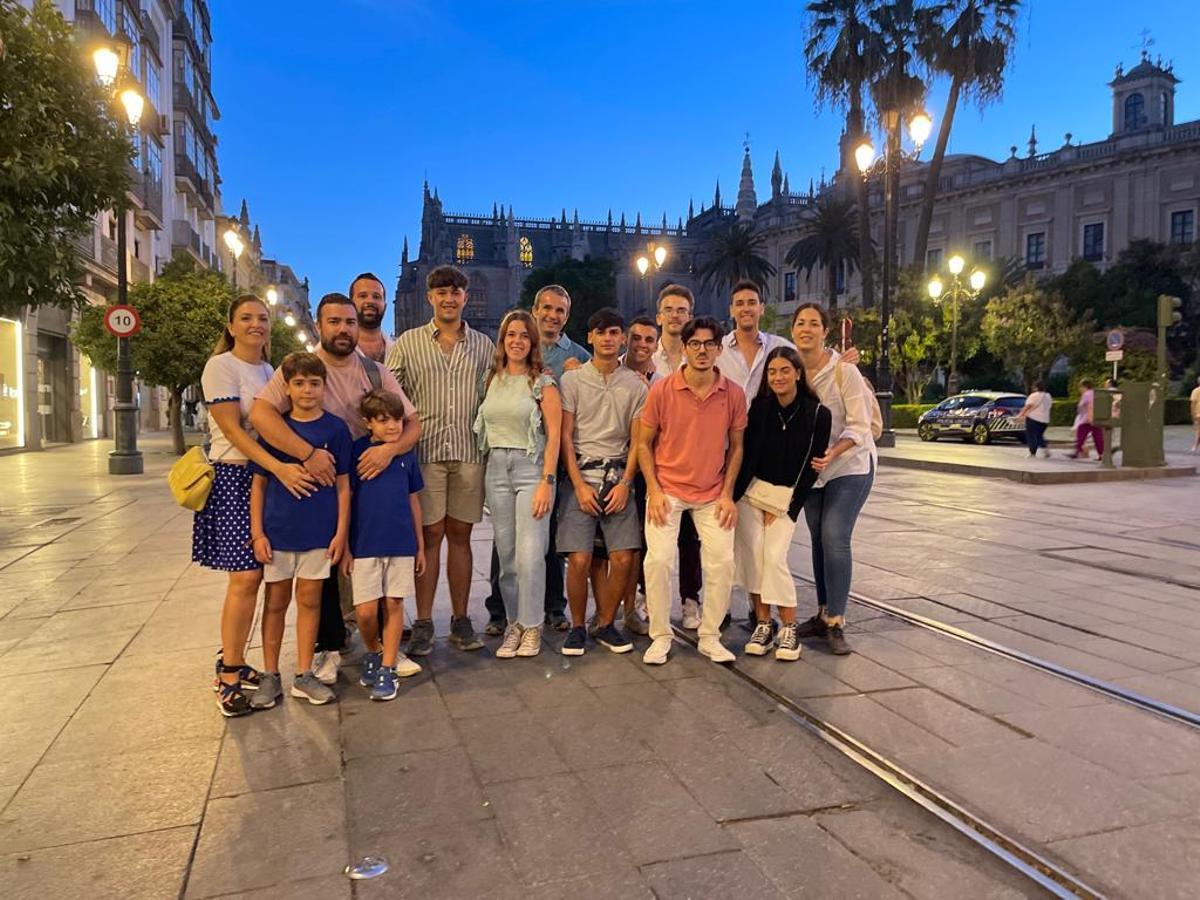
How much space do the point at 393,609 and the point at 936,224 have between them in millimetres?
63086

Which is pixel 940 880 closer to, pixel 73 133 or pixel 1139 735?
pixel 1139 735

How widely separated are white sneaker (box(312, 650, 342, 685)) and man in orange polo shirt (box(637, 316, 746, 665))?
1.59m

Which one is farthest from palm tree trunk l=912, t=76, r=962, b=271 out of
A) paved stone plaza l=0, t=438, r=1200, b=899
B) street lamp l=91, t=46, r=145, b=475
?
paved stone plaza l=0, t=438, r=1200, b=899

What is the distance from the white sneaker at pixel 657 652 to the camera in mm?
4539

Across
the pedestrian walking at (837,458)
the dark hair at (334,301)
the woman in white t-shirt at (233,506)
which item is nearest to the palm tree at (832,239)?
the pedestrian walking at (837,458)

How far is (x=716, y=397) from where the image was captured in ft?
14.9

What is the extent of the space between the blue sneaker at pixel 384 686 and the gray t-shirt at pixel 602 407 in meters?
1.54

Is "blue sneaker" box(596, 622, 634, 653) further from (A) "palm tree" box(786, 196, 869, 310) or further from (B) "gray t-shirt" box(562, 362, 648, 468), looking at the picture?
(A) "palm tree" box(786, 196, 869, 310)

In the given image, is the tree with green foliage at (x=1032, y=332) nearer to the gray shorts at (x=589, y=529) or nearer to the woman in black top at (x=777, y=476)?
the woman in black top at (x=777, y=476)

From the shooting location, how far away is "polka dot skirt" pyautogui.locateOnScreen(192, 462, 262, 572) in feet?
12.8

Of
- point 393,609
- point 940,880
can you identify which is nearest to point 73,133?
point 393,609

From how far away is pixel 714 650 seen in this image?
4.57m

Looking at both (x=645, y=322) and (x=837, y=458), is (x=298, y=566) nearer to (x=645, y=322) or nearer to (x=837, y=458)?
(x=645, y=322)

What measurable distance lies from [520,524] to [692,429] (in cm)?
105
